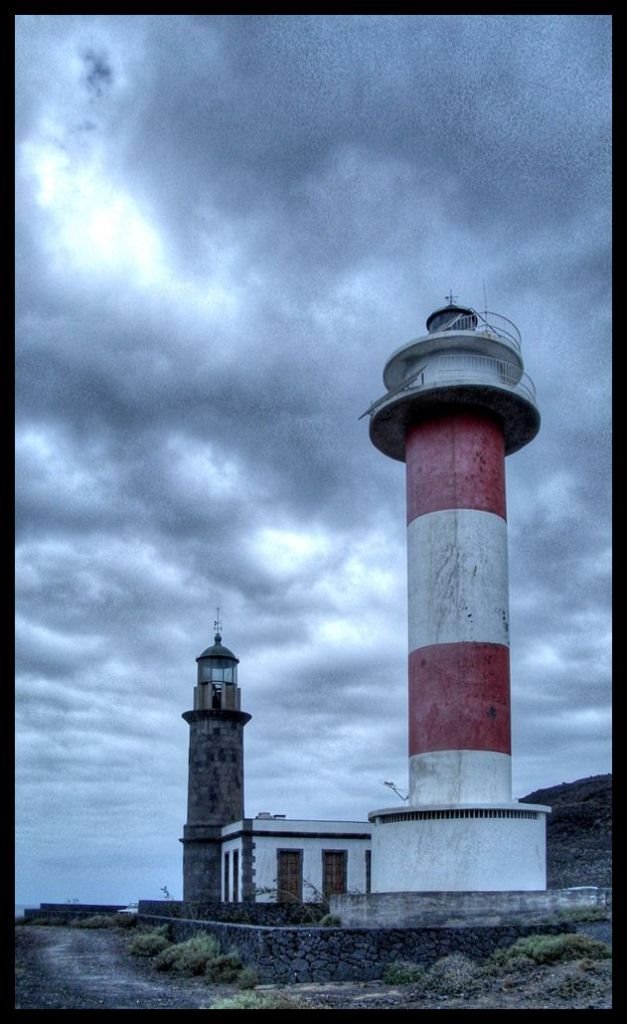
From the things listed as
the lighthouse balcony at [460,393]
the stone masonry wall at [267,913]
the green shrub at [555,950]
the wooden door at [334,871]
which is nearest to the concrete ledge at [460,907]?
the green shrub at [555,950]

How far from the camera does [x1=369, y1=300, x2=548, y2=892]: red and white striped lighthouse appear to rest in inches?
654

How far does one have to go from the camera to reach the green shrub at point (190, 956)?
16938 millimetres

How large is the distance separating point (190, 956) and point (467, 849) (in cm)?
530

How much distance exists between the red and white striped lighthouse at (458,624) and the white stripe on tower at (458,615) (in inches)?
0.9

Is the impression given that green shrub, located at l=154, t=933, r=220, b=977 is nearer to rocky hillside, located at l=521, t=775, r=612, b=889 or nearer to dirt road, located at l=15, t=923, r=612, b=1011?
dirt road, located at l=15, t=923, r=612, b=1011

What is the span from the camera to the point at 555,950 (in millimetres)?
13883

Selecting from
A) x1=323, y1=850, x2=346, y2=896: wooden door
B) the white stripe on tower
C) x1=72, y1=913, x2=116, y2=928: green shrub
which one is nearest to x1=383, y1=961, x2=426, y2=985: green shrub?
the white stripe on tower

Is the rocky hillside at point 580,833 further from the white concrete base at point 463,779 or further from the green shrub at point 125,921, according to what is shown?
the green shrub at point 125,921

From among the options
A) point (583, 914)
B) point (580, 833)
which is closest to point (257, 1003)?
point (583, 914)

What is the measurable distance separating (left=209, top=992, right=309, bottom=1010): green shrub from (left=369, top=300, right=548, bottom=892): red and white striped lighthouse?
17.7 ft

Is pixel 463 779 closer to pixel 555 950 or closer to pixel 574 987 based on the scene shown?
pixel 555 950

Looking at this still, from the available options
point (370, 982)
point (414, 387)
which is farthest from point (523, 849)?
point (414, 387)
